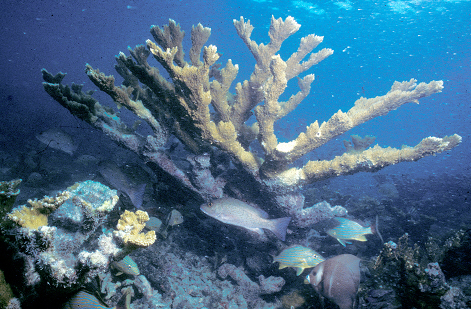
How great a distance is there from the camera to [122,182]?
11.4 feet

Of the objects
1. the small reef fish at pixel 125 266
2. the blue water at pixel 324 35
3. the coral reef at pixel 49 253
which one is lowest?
the small reef fish at pixel 125 266

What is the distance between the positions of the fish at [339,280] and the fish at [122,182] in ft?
9.85

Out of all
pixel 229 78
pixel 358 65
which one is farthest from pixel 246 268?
pixel 358 65

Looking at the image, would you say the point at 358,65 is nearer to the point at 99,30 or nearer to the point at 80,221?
the point at 80,221

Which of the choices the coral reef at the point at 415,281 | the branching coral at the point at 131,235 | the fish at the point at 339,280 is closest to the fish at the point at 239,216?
the fish at the point at 339,280

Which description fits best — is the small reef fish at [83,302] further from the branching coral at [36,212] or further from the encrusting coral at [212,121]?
the encrusting coral at [212,121]

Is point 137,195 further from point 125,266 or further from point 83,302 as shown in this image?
point 83,302

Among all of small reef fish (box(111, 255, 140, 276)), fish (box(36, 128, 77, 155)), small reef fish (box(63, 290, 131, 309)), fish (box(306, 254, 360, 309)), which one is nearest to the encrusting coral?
fish (box(306, 254, 360, 309))

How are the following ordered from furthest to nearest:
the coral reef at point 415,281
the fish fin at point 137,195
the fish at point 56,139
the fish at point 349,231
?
the fish at point 56,139 < the fish at point 349,231 < the fish fin at point 137,195 < the coral reef at point 415,281

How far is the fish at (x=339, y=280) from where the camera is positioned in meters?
2.59

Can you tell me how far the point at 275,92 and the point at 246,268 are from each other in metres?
3.41

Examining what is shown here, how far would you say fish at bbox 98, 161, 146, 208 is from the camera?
3404mm

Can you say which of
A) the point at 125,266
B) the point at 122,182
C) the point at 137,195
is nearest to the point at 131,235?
the point at 125,266

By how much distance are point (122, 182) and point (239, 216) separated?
88.1 inches
